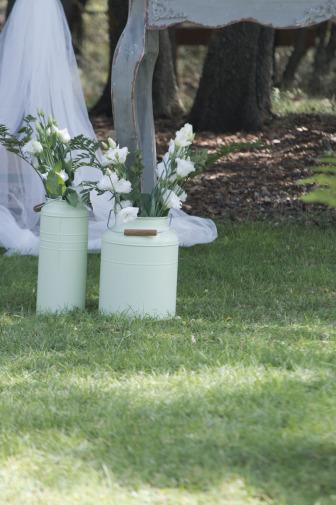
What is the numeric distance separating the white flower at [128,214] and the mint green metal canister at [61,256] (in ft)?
1.22

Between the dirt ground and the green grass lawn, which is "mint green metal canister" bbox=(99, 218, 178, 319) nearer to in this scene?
the green grass lawn

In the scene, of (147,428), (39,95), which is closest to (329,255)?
(39,95)

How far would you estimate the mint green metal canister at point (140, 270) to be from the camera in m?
5.34

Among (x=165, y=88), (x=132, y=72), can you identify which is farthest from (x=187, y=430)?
(x=165, y=88)

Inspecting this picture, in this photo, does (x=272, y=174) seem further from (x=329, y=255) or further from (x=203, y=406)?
(x=203, y=406)

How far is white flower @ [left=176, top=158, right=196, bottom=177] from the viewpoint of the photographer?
536cm

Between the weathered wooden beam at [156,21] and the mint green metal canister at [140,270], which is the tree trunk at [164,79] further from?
the mint green metal canister at [140,270]

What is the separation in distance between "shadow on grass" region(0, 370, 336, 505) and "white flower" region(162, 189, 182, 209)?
Answer: 141cm

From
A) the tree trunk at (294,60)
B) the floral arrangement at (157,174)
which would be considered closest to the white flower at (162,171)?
the floral arrangement at (157,174)

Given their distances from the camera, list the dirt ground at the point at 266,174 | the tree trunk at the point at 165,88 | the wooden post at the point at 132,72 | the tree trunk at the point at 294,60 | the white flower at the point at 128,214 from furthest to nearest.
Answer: the tree trunk at the point at 294,60
the tree trunk at the point at 165,88
the dirt ground at the point at 266,174
the wooden post at the point at 132,72
the white flower at the point at 128,214

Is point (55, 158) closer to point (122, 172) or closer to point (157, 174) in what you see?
point (122, 172)

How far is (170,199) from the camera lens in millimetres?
5453

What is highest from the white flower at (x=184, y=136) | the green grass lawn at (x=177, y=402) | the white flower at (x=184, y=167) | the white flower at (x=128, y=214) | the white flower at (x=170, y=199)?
the white flower at (x=184, y=136)

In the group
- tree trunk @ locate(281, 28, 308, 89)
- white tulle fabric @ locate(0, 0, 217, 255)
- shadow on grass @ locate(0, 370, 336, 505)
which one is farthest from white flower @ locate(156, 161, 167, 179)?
tree trunk @ locate(281, 28, 308, 89)
